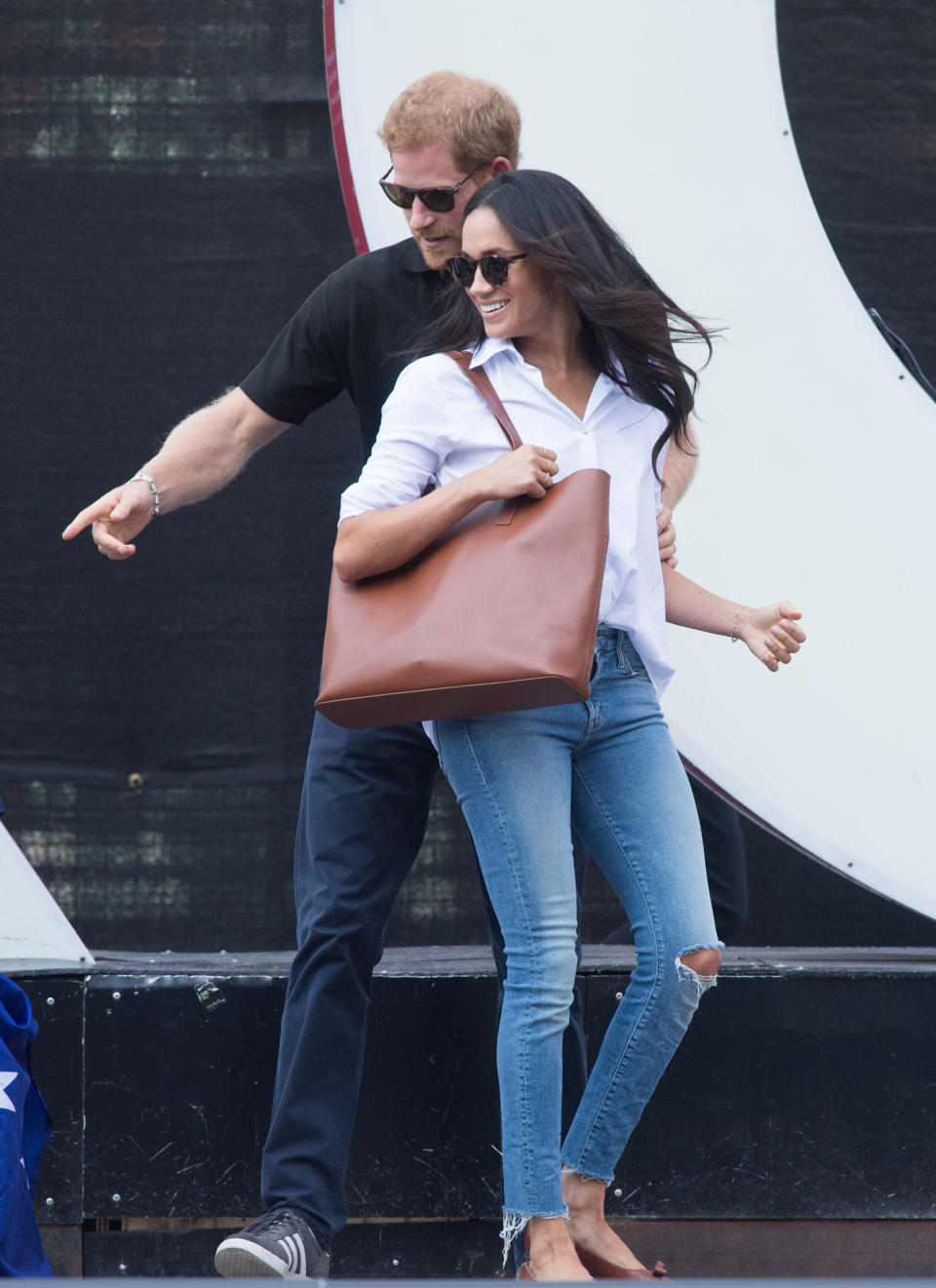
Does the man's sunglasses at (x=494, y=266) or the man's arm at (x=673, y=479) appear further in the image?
the man's arm at (x=673, y=479)

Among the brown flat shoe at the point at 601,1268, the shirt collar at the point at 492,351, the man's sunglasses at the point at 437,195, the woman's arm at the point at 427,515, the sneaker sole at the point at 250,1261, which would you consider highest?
the man's sunglasses at the point at 437,195

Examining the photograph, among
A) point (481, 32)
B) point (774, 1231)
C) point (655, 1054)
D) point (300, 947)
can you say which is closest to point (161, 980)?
point (300, 947)

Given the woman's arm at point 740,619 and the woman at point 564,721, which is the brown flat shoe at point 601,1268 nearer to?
the woman at point 564,721

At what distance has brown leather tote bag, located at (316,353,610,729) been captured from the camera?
158 cm

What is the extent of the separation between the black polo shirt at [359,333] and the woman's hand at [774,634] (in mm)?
596

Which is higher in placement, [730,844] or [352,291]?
[352,291]

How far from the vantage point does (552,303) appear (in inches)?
71.3

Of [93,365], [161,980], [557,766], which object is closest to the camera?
[557,766]

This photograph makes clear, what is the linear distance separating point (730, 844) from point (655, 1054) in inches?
32.1

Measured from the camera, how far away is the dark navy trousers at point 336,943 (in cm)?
186

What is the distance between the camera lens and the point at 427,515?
5.43ft

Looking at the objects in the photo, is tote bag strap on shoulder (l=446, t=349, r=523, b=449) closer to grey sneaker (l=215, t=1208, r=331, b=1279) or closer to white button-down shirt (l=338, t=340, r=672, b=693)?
white button-down shirt (l=338, t=340, r=672, b=693)

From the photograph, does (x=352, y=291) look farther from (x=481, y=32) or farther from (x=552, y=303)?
(x=481, y=32)

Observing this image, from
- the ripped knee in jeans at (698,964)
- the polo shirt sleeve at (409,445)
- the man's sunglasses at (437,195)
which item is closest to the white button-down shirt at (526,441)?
the polo shirt sleeve at (409,445)
